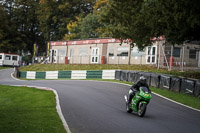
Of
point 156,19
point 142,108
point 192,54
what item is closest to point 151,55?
point 192,54

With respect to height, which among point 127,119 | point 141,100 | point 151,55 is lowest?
point 127,119

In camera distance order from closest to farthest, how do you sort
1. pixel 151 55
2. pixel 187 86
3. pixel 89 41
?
pixel 187 86, pixel 151 55, pixel 89 41

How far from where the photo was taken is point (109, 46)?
41906 millimetres

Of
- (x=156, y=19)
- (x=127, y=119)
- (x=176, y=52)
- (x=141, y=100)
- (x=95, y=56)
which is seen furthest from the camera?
(x=95, y=56)

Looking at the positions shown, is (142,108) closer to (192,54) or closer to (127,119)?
(127,119)

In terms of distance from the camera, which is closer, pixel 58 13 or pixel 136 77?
pixel 136 77

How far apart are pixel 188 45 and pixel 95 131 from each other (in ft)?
89.4

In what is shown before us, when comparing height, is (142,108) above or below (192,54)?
below

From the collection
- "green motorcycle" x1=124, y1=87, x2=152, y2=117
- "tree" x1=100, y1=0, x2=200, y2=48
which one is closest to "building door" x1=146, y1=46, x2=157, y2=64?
"tree" x1=100, y1=0, x2=200, y2=48

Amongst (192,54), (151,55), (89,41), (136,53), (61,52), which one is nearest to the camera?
(192,54)

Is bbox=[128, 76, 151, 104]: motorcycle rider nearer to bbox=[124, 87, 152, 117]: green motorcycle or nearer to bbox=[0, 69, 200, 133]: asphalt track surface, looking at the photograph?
bbox=[124, 87, 152, 117]: green motorcycle

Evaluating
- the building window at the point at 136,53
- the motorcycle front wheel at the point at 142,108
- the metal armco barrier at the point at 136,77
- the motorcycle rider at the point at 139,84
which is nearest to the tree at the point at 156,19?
the metal armco barrier at the point at 136,77

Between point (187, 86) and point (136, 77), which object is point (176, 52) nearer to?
point (136, 77)

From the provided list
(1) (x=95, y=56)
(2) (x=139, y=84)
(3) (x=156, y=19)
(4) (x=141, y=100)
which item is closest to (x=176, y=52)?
(1) (x=95, y=56)
